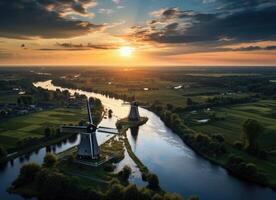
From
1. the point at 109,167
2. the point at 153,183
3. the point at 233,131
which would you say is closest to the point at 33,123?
the point at 109,167

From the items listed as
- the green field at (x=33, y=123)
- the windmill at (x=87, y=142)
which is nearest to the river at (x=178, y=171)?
the windmill at (x=87, y=142)

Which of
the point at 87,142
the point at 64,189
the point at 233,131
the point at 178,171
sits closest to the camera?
the point at 64,189

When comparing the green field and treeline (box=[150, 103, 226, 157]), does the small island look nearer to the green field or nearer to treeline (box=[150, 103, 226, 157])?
treeline (box=[150, 103, 226, 157])

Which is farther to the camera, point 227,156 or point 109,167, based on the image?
point 227,156

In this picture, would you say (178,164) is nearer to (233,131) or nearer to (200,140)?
(200,140)

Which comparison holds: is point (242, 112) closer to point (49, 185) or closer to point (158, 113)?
point (158, 113)

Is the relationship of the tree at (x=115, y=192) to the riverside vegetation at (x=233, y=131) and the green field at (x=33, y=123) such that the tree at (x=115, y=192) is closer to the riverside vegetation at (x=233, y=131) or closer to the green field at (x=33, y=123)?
the riverside vegetation at (x=233, y=131)

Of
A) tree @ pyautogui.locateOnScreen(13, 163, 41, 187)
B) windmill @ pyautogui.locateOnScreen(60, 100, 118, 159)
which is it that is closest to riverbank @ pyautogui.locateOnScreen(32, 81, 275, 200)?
windmill @ pyautogui.locateOnScreen(60, 100, 118, 159)
